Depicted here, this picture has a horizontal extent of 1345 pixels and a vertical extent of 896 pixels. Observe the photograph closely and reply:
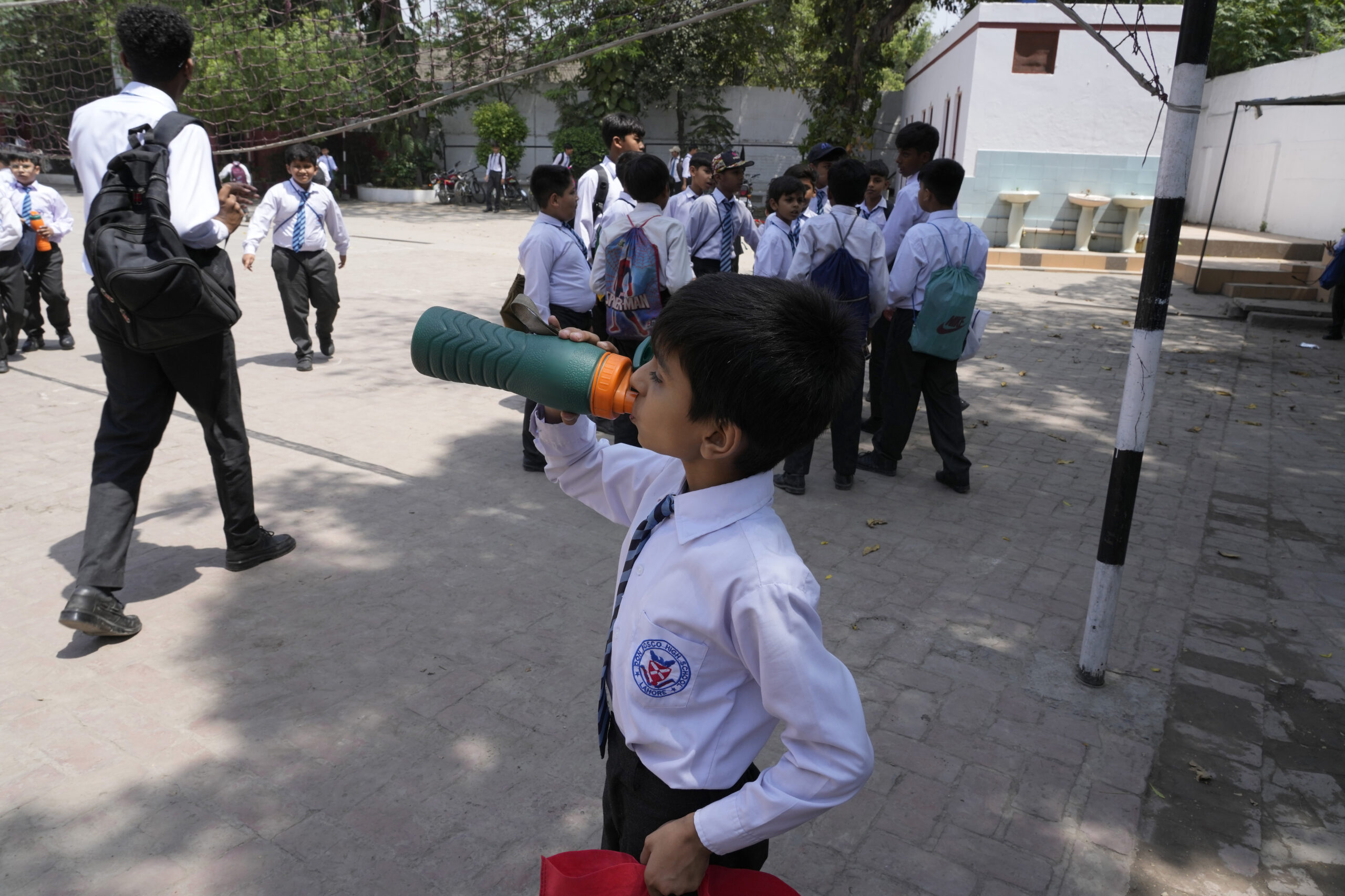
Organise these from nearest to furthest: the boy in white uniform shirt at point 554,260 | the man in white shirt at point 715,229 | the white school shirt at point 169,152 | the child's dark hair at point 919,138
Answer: the white school shirt at point 169,152 < the boy in white uniform shirt at point 554,260 < the child's dark hair at point 919,138 < the man in white shirt at point 715,229

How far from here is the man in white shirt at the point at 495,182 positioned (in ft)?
77.2

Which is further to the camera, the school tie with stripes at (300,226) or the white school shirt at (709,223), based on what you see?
the school tie with stripes at (300,226)

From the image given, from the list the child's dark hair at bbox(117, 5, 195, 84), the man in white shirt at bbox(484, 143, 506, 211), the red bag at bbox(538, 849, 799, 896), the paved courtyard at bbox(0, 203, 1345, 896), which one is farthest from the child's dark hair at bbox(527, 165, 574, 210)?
the man in white shirt at bbox(484, 143, 506, 211)

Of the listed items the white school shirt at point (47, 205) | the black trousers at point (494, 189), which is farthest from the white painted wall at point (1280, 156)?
the black trousers at point (494, 189)

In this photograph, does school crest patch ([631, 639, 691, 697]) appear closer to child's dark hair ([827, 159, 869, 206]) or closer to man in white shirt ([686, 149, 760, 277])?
child's dark hair ([827, 159, 869, 206])

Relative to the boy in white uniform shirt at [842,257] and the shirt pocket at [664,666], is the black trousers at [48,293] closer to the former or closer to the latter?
the boy in white uniform shirt at [842,257]

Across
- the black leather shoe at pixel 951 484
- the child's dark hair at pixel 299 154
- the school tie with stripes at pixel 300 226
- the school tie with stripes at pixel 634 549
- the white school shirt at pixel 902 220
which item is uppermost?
the child's dark hair at pixel 299 154

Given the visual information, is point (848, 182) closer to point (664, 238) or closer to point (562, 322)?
point (664, 238)

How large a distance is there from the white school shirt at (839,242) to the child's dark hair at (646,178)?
837 mm

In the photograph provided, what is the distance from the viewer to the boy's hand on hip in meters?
1.33

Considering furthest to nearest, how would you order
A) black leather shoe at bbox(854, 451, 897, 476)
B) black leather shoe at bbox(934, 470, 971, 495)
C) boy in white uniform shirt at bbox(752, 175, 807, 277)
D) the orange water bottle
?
1. the orange water bottle
2. boy in white uniform shirt at bbox(752, 175, 807, 277)
3. black leather shoe at bbox(854, 451, 897, 476)
4. black leather shoe at bbox(934, 470, 971, 495)

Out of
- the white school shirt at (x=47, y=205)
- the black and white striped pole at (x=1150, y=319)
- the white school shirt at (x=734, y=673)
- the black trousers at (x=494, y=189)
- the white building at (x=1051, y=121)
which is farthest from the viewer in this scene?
the black trousers at (x=494, y=189)

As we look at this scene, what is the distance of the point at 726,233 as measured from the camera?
6.46 meters

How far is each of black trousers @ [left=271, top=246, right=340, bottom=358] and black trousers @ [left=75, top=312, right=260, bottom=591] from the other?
3974 mm
